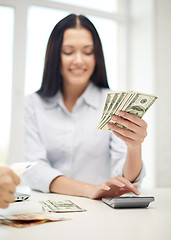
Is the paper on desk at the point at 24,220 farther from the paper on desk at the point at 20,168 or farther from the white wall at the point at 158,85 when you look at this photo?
the white wall at the point at 158,85

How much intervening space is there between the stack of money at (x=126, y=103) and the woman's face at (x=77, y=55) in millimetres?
591

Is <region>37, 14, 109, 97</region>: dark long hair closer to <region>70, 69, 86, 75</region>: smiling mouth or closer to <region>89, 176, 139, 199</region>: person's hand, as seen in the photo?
<region>70, 69, 86, 75</region>: smiling mouth

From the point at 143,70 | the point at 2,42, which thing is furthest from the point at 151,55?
the point at 2,42

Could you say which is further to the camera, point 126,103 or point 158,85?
Answer: point 158,85

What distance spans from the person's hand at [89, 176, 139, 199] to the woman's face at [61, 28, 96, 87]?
28.0 inches

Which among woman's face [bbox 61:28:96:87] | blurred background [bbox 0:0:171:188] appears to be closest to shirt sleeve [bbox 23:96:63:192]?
woman's face [bbox 61:28:96:87]

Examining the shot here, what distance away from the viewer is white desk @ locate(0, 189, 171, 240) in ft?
1.98

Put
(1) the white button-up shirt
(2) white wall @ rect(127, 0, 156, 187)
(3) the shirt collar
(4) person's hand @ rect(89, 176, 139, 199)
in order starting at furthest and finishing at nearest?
(2) white wall @ rect(127, 0, 156, 187)
(3) the shirt collar
(1) the white button-up shirt
(4) person's hand @ rect(89, 176, 139, 199)

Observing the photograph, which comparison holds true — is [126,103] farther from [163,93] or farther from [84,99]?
[163,93]

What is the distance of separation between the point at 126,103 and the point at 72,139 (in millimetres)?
645

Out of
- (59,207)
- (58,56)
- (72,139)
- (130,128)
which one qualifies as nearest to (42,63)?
(58,56)

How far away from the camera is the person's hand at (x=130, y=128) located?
1.04m

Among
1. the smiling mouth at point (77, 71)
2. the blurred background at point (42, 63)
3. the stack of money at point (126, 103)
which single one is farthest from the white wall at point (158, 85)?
the stack of money at point (126, 103)

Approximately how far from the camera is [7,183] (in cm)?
62
